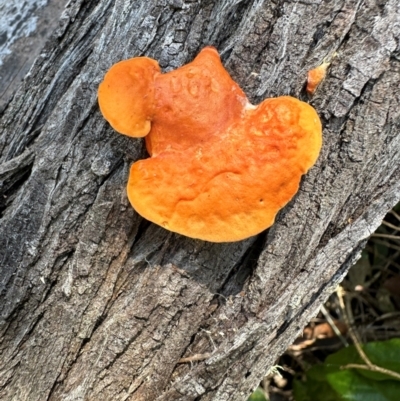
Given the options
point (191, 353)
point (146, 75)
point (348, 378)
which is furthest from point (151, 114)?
point (348, 378)

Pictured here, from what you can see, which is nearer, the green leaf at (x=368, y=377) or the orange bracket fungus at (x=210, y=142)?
the orange bracket fungus at (x=210, y=142)

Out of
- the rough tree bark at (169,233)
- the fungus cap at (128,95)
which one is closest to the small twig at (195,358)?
the rough tree bark at (169,233)

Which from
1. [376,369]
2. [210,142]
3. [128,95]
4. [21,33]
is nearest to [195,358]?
[210,142]

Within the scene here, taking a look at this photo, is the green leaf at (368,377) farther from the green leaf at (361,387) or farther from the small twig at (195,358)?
the small twig at (195,358)

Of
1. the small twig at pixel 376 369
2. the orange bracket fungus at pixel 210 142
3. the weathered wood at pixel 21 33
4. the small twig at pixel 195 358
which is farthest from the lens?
the weathered wood at pixel 21 33

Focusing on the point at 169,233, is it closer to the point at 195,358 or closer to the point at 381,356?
the point at 195,358

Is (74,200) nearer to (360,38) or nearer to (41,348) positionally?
A: (41,348)
